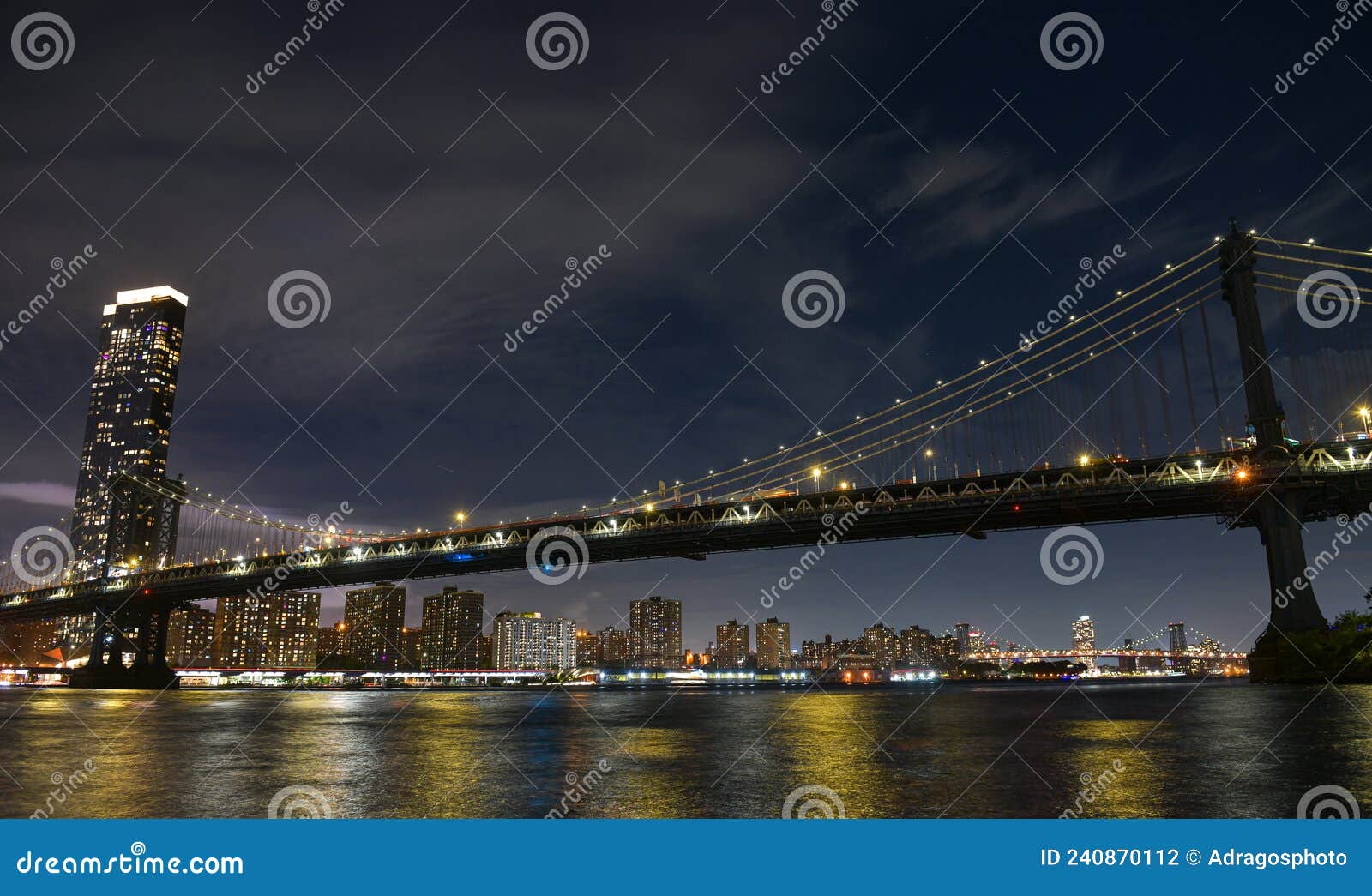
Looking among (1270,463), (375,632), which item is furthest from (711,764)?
(375,632)

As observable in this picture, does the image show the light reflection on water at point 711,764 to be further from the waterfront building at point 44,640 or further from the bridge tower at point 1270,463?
the waterfront building at point 44,640

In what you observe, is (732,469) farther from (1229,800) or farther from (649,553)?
(1229,800)

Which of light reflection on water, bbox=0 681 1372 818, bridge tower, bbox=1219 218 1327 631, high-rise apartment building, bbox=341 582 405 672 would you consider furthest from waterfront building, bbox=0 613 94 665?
bridge tower, bbox=1219 218 1327 631

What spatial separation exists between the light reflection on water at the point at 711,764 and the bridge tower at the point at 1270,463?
598 inches

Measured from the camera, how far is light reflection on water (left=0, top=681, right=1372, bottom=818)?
1173 centimetres

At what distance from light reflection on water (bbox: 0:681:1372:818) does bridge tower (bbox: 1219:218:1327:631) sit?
15198mm

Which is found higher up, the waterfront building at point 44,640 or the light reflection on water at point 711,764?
the waterfront building at point 44,640

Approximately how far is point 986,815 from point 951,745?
1002 centimetres

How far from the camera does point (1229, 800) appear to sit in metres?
11.5

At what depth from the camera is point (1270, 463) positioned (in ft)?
153

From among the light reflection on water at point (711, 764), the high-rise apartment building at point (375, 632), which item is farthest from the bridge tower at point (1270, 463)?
the high-rise apartment building at point (375, 632)

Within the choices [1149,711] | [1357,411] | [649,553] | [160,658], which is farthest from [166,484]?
[1357,411]

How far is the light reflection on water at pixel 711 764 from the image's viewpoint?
11734mm

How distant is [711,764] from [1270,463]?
139 ft
